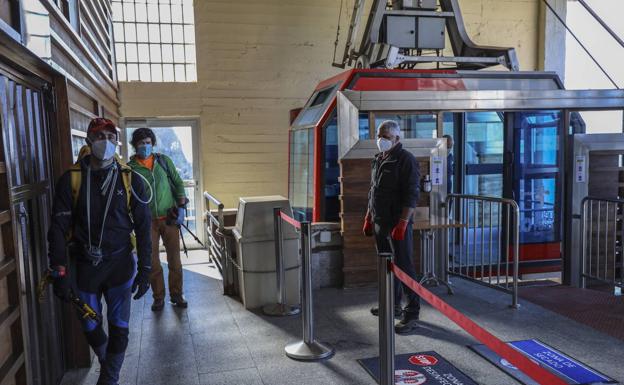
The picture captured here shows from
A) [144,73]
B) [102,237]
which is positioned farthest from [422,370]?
[144,73]

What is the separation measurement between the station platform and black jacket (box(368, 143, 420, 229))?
1.03 meters

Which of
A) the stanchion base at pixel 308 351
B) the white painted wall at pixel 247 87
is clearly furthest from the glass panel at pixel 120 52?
the stanchion base at pixel 308 351

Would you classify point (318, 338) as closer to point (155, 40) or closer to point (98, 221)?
point (98, 221)

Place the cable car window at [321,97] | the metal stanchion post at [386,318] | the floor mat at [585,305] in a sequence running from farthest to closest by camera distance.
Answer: the cable car window at [321,97] < the floor mat at [585,305] < the metal stanchion post at [386,318]

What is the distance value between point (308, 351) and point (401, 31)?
14.6ft

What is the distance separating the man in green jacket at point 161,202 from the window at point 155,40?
150 inches

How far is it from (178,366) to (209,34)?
5817mm

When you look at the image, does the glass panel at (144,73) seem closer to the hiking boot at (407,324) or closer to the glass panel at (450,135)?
the glass panel at (450,135)

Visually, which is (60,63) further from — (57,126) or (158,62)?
(158,62)

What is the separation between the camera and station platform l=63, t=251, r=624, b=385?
12.5 feet

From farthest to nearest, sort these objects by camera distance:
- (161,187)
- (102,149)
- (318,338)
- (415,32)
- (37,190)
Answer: (415,32), (161,187), (318,338), (37,190), (102,149)

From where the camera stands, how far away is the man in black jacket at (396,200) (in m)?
4.52

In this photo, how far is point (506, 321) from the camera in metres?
4.88

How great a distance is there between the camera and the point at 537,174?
6801 millimetres
